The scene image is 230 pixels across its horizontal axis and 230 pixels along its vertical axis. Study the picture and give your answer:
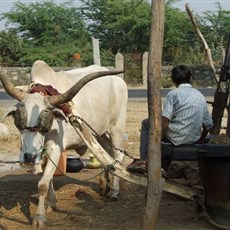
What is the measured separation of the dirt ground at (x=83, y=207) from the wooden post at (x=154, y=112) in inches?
38.6

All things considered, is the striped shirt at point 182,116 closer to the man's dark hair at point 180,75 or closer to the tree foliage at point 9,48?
the man's dark hair at point 180,75

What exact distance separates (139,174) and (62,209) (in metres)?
1.55

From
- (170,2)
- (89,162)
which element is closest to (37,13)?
(170,2)

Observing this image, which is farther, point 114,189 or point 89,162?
point 89,162

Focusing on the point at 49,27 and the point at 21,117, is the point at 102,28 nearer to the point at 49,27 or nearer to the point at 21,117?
the point at 49,27

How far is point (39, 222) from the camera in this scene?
5828 mm

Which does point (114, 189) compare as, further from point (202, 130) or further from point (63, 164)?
point (202, 130)

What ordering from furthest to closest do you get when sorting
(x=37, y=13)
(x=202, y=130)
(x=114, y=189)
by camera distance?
(x=37, y=13) < (x=114, y=189) < (x=202, y=130)

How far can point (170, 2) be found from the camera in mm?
42469

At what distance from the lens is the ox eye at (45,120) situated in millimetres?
5684

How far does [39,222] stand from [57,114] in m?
1.08

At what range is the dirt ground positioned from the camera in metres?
5.90

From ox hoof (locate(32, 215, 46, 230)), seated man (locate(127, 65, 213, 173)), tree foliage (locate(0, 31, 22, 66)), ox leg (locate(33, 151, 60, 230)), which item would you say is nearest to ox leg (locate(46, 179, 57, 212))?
ox leg (locate(33, 151, 60, 230))

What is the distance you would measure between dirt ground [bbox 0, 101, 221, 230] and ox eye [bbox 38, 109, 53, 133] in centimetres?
100
